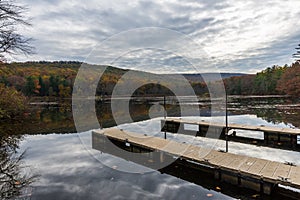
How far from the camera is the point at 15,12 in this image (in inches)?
384

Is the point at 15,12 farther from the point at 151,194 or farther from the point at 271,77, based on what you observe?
the point at 271,77

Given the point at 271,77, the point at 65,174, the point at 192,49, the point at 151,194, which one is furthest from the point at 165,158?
the point at 271,77

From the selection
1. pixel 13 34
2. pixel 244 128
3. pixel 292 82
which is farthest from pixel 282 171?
pixel 292 82

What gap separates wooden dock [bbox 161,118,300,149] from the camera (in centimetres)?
909

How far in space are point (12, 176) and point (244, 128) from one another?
9.03m

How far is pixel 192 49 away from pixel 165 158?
146 inches

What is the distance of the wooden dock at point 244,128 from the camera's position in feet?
29.8

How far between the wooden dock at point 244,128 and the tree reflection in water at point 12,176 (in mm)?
7386

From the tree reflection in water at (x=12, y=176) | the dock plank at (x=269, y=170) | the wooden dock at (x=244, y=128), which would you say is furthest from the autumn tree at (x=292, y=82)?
the tree reflection in water at (x=12, y=176)

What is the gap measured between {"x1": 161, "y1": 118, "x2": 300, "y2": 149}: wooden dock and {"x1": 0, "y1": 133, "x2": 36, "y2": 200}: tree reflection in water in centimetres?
739

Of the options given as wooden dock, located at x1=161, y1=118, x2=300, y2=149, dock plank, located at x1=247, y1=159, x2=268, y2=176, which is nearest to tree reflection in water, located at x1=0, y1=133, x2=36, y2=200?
dock plank, located at x1=247, y1=159, x2=268, y2=176

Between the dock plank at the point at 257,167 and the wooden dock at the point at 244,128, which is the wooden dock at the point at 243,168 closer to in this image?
the dock plank at the point at 257,167

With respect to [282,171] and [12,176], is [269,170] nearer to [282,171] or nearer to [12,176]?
[282,171]

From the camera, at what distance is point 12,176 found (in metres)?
5.41
